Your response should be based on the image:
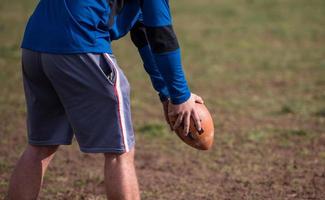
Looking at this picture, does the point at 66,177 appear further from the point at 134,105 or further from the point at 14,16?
the point at 14,16

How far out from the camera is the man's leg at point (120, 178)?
3.30 m

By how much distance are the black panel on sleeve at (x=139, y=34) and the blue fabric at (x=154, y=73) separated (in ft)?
0.13

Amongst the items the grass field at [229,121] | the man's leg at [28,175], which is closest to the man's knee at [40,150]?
the man's leg at [28,175]

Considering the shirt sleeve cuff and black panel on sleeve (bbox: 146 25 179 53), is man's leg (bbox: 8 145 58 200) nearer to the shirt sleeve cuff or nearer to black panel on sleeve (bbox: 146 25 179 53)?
the shirt sleeve cuff

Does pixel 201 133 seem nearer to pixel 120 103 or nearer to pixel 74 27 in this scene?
pixel 120 103

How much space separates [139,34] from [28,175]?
111cm

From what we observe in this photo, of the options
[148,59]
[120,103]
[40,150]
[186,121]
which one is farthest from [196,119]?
[40,150]

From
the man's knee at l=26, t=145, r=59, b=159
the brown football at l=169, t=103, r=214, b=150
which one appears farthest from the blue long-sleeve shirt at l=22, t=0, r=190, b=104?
the man's knee at l=26, t=145, r=59, b=159

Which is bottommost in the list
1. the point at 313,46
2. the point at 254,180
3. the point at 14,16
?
the point at 14,16

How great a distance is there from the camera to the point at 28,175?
144 inches

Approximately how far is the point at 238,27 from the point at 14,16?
18.3 ft

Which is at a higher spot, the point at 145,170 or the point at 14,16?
the point at 145,170

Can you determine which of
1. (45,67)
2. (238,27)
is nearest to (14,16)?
(238,27)

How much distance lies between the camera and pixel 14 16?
15.1 m
